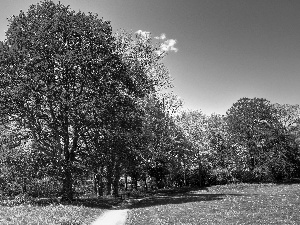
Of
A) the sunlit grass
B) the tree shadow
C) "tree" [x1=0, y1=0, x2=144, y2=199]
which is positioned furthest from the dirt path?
"tree" [x1=0, y1=0, x2=144, y2=199]

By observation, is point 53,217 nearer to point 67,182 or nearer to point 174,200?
point 67,182

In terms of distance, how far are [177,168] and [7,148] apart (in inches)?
1712

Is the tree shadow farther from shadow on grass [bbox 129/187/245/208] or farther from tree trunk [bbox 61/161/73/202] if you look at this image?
tree trunk [bbox 61/161/73/202]

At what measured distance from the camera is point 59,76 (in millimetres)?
34156

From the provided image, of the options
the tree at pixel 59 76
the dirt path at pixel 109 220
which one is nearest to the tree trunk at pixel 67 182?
the tree at pixel 59 76

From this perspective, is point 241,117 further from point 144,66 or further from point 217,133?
point 144,66

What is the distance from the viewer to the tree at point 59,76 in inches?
1273

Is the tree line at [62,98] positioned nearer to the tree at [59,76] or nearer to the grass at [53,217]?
the tree at [59,76]

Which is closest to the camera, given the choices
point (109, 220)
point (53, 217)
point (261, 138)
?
point (53, 217)

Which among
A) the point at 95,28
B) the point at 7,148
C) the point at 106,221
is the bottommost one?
the point at 106,221

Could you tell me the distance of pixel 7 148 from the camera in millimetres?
33875

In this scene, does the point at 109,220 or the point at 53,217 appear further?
the point at 109,220

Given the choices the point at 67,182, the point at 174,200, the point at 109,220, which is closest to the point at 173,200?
the point at 174,200

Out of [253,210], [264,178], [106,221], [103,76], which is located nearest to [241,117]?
[264,178]
